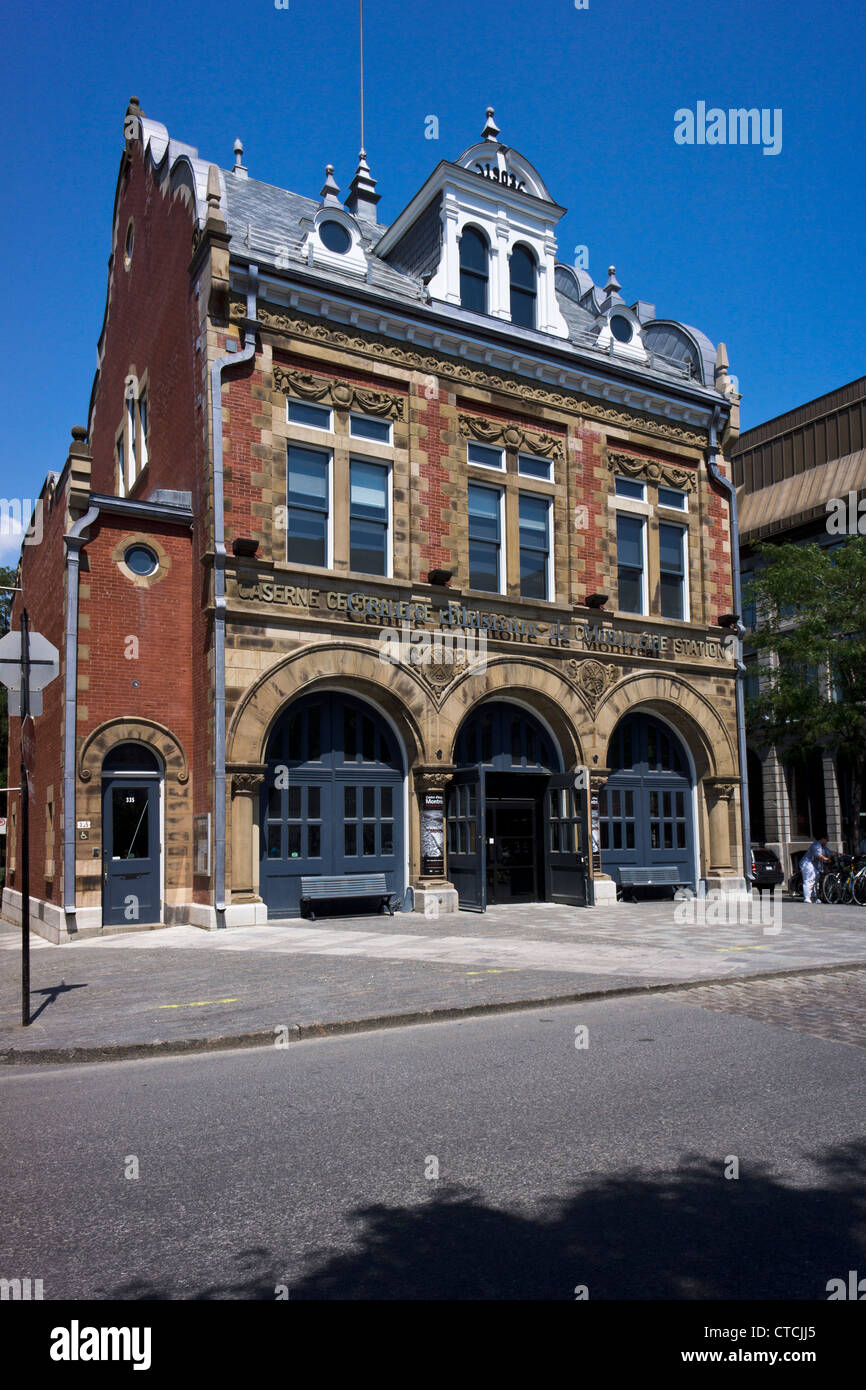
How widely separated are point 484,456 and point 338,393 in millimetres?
3622

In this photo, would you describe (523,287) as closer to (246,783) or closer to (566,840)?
(566,840)

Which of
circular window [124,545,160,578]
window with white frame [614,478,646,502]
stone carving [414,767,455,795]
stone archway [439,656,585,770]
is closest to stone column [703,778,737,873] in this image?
stone archway [439,656,585,770]

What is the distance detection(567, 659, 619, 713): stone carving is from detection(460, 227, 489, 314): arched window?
25.8 feet

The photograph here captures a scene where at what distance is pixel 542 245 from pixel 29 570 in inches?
564

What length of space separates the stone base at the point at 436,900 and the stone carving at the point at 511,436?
364 inches

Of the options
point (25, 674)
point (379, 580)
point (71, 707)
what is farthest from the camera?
point (379, 580)

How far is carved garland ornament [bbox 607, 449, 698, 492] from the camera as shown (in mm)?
23453

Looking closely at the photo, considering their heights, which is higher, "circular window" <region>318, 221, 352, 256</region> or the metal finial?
the metal finial

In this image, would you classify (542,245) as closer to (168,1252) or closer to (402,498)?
(402,498)

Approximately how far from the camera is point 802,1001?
10.1 meters

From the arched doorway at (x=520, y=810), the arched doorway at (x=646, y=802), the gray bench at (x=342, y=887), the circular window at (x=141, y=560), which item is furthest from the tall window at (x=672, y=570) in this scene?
the circular window at (x=141, y=560)

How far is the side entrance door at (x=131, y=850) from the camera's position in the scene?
18.0 meters

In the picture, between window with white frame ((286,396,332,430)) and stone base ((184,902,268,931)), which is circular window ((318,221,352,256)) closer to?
window with white frame ((286,396,332,430))

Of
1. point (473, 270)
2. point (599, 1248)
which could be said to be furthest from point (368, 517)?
point (599, 1248)
